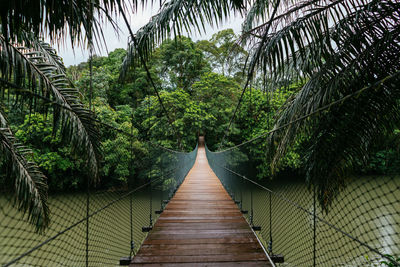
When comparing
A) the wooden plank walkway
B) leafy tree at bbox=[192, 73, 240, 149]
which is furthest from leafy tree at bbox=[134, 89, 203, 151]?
the wooden plank walkway

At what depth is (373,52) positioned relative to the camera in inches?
59.5

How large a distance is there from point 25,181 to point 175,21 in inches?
70.7

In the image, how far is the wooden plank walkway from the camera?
4.95 ft

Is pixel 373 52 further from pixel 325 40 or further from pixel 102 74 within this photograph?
pixel 102 74

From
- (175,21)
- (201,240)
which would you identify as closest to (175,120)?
(175,21)

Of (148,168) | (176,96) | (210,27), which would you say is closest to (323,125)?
(210,27)

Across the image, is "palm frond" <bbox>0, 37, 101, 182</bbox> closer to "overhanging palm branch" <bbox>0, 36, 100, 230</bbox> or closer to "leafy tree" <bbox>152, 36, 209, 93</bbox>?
"overhanging palm branch" <bbox>0, 36, 100, 230</bbox>

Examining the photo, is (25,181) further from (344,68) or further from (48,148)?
(344,68)

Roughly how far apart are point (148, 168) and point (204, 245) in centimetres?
111

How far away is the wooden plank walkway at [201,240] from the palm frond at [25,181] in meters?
0.94

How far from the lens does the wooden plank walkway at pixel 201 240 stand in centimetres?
151

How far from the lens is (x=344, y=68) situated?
160cm

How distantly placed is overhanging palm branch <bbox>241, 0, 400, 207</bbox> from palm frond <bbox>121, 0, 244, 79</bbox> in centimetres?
34

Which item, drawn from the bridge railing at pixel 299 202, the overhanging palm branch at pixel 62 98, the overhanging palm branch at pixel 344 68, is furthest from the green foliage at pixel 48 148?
the overhanging palm branch at pixel 344 68
